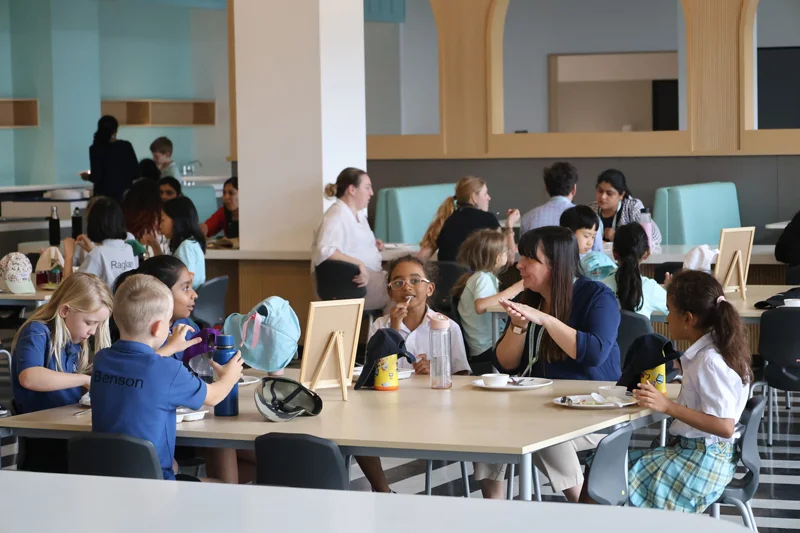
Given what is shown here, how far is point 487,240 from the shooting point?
603cm

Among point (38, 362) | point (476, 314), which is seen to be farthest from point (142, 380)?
point (476, 314)

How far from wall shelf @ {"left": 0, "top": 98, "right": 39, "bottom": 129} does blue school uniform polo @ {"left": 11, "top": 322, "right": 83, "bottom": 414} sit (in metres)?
10.3

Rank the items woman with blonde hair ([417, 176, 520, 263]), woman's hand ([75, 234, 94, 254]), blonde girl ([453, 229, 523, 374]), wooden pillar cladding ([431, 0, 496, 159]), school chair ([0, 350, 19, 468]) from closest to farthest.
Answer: school chair ([0, 350, 19, 468]) < blonde girl ([453, 229, 523, 374]) < woman's hand ([75, 234, 94, 254]) < woman with blonde hair ([417, 176, 520, 263]) < wooden pillar cladding ([431, 0, 496, 159])

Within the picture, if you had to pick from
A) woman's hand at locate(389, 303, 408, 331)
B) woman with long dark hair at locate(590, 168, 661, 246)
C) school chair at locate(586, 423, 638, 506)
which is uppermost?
woman with long dark hair at locate(590, 168, 661, 246)

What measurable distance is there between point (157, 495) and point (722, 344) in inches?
84.1

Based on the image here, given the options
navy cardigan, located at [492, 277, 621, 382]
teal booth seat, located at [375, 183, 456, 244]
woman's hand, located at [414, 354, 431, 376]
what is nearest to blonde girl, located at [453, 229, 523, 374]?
woman's hand, located at [414, 354, 431, 376]

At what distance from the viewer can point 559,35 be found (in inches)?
589

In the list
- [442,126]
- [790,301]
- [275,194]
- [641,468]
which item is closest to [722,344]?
[641,468]

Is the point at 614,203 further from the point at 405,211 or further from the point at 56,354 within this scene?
the point at 56,354

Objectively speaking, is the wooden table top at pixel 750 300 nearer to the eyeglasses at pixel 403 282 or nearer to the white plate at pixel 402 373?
the eyeglasses at pixel 403 282

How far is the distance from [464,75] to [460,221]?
13.2 feet

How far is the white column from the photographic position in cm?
755

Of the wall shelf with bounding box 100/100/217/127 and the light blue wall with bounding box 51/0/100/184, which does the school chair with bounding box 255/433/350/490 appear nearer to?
the light blue wall with bounding box 51/0/100/184

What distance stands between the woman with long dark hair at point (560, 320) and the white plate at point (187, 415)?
1.09m
